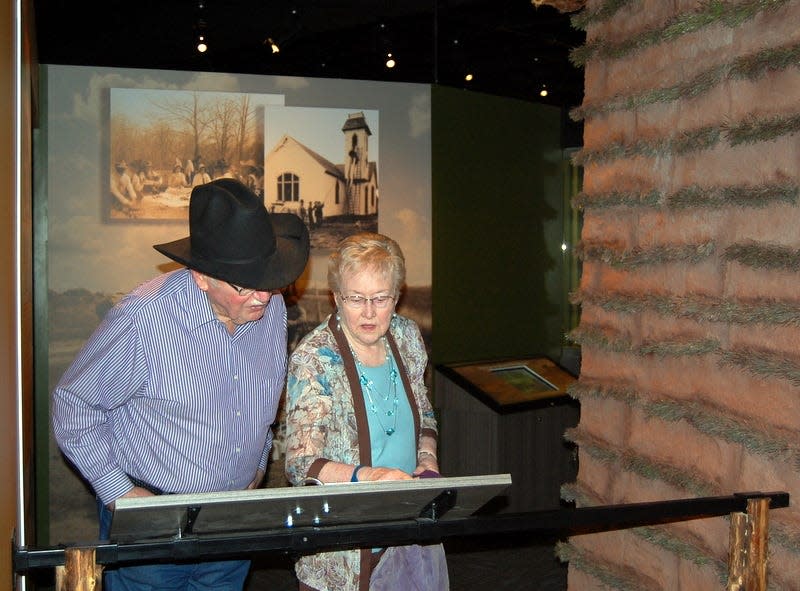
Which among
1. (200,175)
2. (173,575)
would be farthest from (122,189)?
(173,575)

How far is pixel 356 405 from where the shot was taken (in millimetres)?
2586

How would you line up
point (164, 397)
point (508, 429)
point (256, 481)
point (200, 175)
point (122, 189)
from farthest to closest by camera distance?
1. point (508, 429)
2. point (200, 175)
3. point (122, 189)
4. point (256, 481)
5. point (164, 397)

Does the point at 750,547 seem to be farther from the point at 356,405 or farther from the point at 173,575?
the point at 173,575

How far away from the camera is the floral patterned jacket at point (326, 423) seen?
2484mm

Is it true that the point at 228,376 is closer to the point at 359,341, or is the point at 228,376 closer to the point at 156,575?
the point at 359,341

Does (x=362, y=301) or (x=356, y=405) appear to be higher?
(x=362, y=301)

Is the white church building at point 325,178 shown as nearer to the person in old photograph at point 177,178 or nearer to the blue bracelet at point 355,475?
the person in old photograph at point 177,178

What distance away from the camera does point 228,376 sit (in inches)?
104

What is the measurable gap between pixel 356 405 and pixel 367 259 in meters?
0.41

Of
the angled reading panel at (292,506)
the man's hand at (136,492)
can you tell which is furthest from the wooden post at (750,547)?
the man's hand at (136,492)

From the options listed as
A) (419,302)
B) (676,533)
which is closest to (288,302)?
(419,302)

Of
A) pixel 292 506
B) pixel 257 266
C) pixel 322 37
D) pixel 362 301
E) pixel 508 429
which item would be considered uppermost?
pixel 322 37

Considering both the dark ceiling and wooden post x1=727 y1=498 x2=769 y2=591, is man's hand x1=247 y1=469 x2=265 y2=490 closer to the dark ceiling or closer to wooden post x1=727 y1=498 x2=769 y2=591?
wooden post x1=727 y1=498 x2=769 y2=591

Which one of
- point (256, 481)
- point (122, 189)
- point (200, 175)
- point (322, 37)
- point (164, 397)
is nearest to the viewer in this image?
point (164, 397)
